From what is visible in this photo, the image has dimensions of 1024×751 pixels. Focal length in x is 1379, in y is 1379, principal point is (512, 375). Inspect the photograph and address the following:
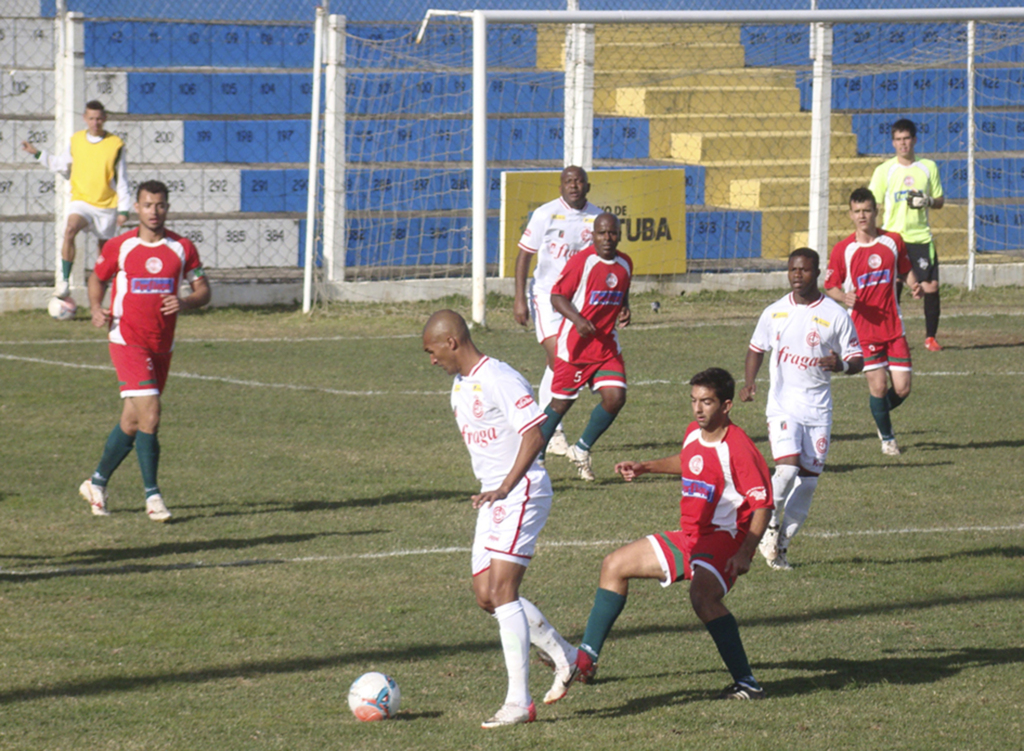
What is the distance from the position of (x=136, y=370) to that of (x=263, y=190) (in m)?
11.9

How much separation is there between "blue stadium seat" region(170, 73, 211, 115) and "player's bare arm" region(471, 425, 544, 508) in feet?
53.6

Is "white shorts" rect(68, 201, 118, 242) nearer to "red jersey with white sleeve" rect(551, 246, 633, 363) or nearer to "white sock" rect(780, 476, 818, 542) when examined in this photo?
"red jersey with white sleeve" rect(551, 246, 633, 363)

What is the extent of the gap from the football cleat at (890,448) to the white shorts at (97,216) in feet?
29.9

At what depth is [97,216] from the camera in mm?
15195

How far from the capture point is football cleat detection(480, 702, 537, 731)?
4.80 metres

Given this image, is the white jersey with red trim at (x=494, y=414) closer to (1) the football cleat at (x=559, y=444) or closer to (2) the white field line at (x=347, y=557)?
(2) the white field line at (x=347, y=557)

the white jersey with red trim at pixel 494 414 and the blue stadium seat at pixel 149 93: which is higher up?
the blue stadium seat at pixel 149 93

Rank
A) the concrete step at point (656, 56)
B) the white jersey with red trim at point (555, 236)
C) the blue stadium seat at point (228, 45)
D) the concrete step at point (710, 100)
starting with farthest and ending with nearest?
the concrete step at point (710, 100), the concrete step at point (656, 56), the blue stadium seat at point (228, 45), the white jersey with red trim at point (555, 236)

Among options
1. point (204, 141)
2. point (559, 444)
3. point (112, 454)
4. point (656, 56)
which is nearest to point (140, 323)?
point (112, 454)

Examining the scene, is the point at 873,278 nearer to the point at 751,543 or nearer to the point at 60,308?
the point at 751,543

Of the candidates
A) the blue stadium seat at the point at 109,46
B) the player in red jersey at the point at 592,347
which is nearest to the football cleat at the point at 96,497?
the player in red jersey at the point at 592,347

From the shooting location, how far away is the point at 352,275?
60.1ft

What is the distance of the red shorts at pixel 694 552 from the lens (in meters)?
5.15

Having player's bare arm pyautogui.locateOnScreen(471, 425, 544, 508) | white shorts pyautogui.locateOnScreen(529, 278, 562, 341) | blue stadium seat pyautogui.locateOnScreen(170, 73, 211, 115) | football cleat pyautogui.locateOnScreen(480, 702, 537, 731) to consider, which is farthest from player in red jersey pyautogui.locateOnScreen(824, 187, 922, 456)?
blue stadium seat pyautogui.locateOnScreen(170, 73, 211, 115)
